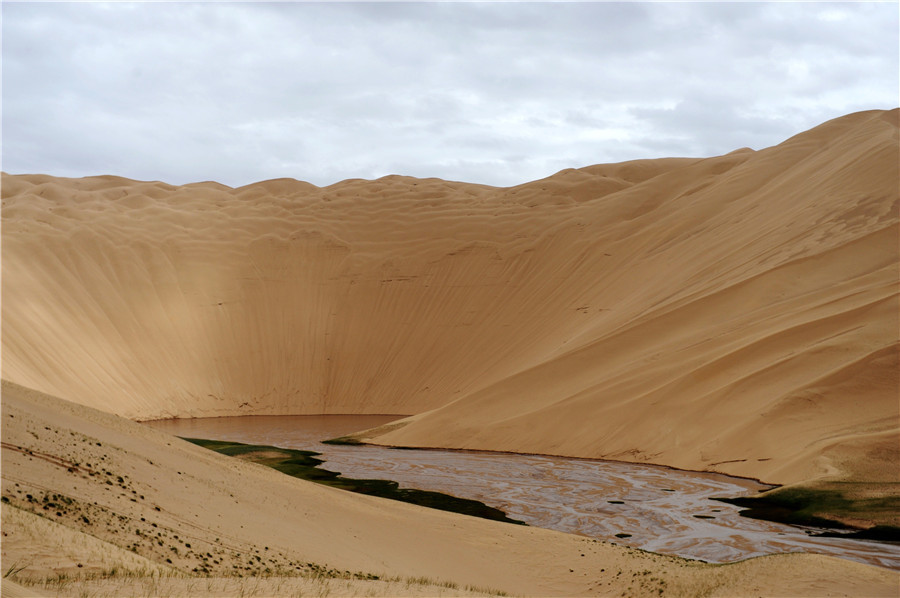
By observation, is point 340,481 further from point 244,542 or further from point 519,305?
point 519,305

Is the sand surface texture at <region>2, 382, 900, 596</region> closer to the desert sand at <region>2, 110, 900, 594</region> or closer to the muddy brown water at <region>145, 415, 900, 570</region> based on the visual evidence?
the desert sand at <region>2, 110, 900, 594</region>

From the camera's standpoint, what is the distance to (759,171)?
5456cm

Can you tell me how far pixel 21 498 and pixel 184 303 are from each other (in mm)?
50587

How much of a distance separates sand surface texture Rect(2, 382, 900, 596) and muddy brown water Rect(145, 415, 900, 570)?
3.09 m

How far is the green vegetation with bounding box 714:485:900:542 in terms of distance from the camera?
21.5m

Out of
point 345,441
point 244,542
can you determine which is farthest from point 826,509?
point 345,441

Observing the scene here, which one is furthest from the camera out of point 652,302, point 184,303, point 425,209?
point 425,209

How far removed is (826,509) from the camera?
23156mm

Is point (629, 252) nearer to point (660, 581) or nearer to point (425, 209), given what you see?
point (425, 209)

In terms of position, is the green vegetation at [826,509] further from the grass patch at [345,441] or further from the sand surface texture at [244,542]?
the grass patch at [345,441]

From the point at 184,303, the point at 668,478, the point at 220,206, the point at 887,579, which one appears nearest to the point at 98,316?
the point at 184,303

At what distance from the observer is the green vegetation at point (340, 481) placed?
26.7m

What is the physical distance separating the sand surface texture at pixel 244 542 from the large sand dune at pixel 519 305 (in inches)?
459

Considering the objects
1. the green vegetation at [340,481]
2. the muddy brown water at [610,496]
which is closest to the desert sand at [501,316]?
the muddy brown water at [610,496]
